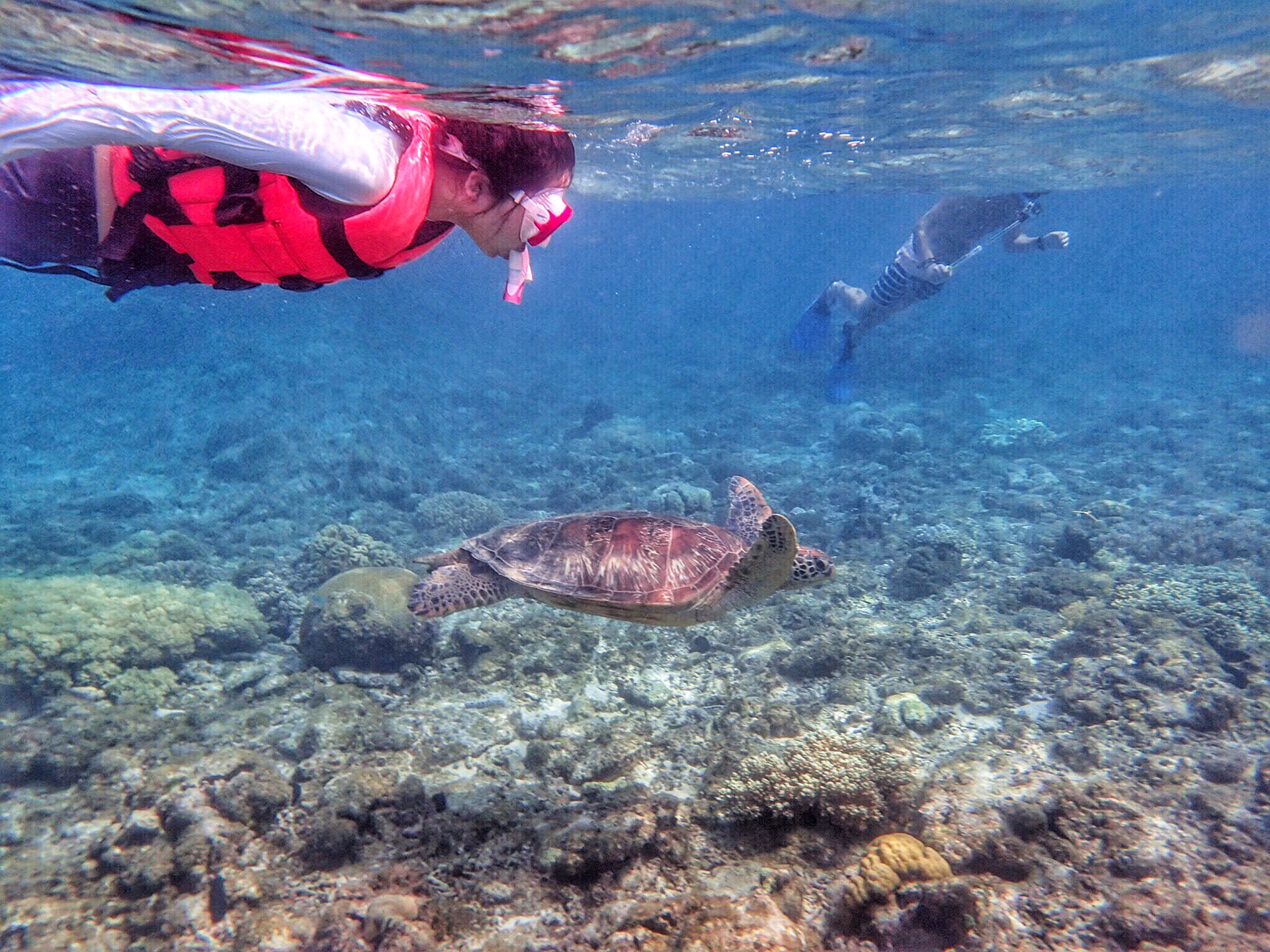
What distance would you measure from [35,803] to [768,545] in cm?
576

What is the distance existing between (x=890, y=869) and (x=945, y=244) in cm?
1342

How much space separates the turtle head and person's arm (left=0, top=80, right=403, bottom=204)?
4.43 m

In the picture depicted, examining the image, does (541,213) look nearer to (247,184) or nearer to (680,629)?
(247,184)

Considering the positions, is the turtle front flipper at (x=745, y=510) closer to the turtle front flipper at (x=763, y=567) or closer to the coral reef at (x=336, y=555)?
the turtle front flipper at (x=763, y=567)

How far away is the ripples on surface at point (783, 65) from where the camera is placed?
566 centimetres

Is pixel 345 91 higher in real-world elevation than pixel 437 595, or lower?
higher

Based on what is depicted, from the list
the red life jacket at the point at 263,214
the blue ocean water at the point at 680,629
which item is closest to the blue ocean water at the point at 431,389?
the blue ocean water at the point at 680,629

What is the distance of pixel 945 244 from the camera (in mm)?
13078

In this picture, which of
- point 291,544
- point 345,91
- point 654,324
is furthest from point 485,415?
point 654,324

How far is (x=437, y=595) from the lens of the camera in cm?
527

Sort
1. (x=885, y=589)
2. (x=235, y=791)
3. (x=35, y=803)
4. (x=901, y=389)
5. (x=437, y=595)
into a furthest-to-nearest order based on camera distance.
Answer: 1. (x=901, y=389)
2. (x=885, y=589)
3. (x=437, y=595)
4. (x=35, y=803)
5. (x=235, y=791)

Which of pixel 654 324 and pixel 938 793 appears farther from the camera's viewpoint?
pixel 654 324

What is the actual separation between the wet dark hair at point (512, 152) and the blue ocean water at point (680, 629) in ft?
11.7

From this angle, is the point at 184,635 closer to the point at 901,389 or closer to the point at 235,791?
the point at 235,791
